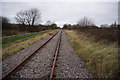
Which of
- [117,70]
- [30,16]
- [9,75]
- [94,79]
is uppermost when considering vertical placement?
[30,16]

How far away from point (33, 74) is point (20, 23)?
38200 millimetres

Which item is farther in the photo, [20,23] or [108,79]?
[20,23]

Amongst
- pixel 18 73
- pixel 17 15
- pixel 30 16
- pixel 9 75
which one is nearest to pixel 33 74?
pixel 18 73

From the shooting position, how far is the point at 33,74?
3.02m

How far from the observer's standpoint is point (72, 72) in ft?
10.7

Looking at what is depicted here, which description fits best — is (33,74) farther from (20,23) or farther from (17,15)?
(17,15)

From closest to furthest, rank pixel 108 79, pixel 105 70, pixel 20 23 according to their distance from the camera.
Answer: pixel 108 79 < pixel 105 70 < pixel 20 23

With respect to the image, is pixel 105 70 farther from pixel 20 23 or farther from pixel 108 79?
pixel 20 23

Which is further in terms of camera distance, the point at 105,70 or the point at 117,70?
the point at 105,70

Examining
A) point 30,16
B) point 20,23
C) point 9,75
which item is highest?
point 30,16

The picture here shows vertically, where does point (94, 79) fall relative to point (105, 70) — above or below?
below

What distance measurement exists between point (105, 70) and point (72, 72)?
4.74 feet

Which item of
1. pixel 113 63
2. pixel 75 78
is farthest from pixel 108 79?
pixel 75 78

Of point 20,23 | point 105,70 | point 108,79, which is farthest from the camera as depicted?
point 20,23
